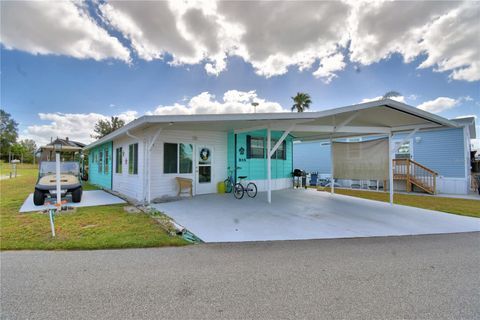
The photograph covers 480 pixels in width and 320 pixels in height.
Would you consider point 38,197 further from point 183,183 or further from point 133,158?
point 183,183

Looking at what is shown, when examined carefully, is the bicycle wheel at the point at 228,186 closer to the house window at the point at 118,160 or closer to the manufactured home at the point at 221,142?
the manufactured home at the point at 221,142

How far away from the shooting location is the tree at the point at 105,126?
3031 centimetres

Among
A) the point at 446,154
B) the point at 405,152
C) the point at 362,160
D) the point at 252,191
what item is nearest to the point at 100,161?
the point at 252,191

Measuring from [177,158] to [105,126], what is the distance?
93.3ft

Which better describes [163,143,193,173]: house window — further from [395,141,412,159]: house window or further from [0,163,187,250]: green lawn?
[395,141,412,159]: house window

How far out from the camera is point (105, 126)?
30.5 m

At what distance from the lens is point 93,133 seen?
31516mm

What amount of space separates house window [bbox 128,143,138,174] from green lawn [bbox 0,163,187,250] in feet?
8.39

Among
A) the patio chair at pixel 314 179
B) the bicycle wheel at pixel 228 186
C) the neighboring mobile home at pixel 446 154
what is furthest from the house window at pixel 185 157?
the neighboring mobile home at pixel 446 154

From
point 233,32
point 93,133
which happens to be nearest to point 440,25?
point 233,32

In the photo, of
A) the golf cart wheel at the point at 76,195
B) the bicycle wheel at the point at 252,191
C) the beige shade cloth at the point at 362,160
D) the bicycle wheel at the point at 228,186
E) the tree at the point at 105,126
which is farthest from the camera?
the tree at the point at 105,126

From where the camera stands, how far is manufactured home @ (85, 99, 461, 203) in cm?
595

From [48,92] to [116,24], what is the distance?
9.23 m

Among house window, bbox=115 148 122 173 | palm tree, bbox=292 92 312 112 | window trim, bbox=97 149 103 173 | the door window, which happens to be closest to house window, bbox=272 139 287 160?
the door window
